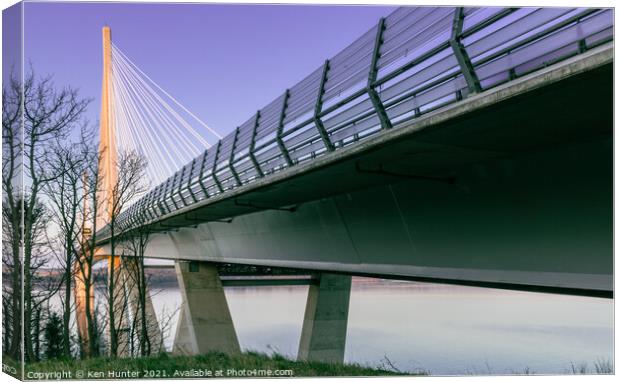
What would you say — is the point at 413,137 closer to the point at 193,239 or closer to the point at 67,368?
the point at 67,368

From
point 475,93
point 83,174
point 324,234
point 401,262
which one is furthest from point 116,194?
point 475,93

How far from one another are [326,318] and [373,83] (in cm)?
1986

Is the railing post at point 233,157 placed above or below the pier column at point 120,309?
above

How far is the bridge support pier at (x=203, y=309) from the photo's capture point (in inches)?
1193

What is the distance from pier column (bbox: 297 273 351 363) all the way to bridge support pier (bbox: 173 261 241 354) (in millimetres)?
3733

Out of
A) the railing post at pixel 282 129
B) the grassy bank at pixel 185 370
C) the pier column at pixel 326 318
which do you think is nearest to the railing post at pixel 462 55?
the railing post at pixel 282 129

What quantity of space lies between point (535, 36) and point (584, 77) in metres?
1.04

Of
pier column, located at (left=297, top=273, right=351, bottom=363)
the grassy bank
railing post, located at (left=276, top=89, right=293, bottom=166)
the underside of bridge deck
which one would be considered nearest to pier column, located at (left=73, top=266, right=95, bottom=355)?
the grassy bank

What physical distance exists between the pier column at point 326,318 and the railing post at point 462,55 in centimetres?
1985

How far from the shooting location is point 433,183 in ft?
32.0

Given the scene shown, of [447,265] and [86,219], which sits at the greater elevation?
[86,219]

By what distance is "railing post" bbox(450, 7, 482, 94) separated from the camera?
6.81m

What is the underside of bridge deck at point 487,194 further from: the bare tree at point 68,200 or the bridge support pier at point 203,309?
the bridge support pier at point 203,309

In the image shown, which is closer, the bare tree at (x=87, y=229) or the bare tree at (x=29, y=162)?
the bare tree at (x=29, y=162)
